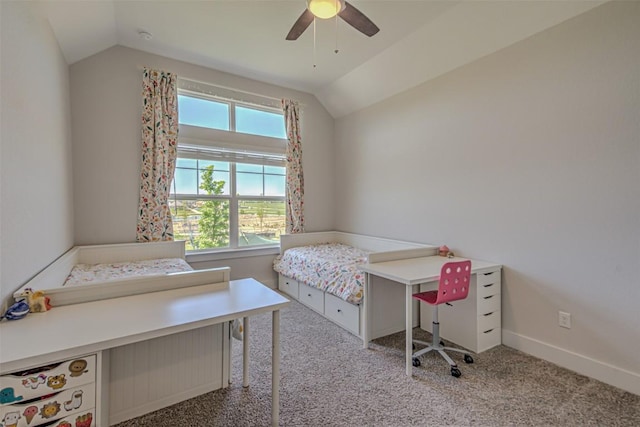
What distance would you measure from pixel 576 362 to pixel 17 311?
3557 mm

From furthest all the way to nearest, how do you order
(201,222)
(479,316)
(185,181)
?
(201,222) < (185,181) < (479,316)

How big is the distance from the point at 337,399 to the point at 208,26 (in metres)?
3.55

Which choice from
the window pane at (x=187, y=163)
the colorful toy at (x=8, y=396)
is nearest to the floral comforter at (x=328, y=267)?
the window pane at (x=187, y=163)

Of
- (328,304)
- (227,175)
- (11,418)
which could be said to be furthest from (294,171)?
(11,418)

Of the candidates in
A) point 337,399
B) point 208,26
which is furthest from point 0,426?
point 208,26

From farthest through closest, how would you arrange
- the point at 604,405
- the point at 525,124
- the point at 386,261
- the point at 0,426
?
the point at 386,261 < the point at 525,124 < the point at 604,405 < the point at 0,426

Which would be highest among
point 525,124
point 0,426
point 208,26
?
point 208,26

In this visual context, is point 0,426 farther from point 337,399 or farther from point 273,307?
point 337,399

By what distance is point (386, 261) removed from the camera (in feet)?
9.33

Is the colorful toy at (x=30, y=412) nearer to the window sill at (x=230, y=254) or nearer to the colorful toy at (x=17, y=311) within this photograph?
the colorful toy at (x=17, y=311)

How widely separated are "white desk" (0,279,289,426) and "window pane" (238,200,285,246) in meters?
2.48

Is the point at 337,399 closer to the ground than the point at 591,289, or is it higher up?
closer to the ground

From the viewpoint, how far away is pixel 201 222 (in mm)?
4004

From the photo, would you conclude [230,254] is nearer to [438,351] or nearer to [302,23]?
[438,351]
